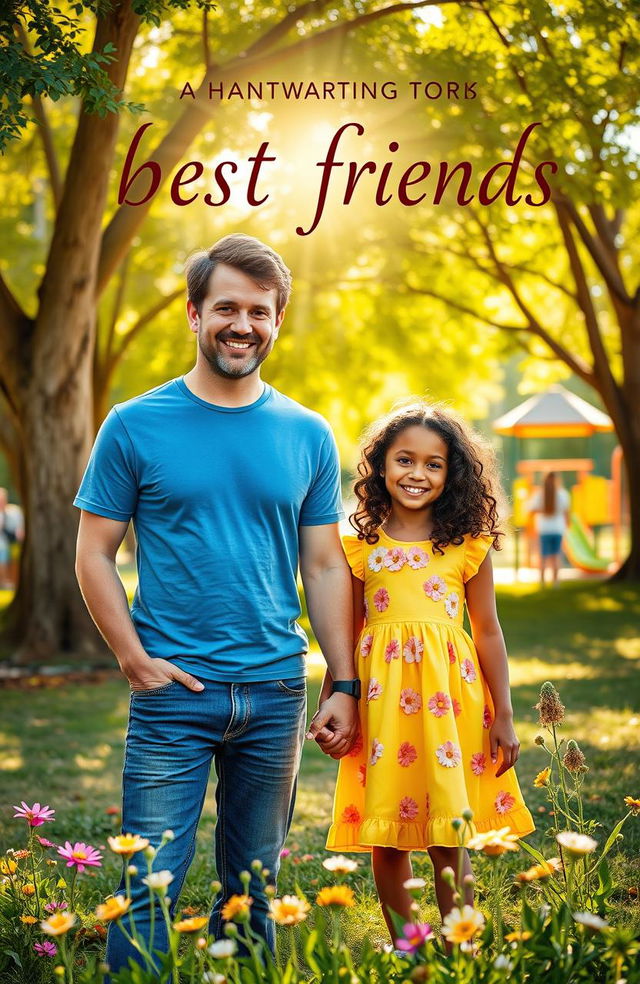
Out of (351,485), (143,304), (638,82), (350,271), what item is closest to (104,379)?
(143,304)

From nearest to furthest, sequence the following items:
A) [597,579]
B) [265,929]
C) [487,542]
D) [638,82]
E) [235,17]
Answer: [265,929] < [487,542] < [638,82] < [235,17] < [597,579]

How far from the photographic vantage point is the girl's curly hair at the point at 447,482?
3.32 metres

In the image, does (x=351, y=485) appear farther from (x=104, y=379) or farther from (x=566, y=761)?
(x=104, y=379)

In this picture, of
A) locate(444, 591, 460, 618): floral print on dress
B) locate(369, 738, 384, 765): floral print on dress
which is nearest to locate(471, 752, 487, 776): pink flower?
locate(369, 738, 384, 765): floral print on dress

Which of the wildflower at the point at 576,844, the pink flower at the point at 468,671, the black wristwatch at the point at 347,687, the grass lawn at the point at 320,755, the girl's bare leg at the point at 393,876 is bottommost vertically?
the grass lawn at the point at 320,755

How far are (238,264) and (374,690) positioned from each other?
4.05 feet

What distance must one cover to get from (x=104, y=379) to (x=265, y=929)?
428 inches

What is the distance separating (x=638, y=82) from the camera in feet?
30.9

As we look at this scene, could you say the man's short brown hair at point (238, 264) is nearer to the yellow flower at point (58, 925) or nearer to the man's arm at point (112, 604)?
the man's arm at point (112, 604)

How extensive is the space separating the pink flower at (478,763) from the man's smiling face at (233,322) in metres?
1.28

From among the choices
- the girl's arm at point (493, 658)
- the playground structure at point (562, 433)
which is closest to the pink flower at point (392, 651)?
the girl's arm at point (493, 658)

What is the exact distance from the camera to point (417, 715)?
10.3ft

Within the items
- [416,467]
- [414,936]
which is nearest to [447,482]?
[416,467]

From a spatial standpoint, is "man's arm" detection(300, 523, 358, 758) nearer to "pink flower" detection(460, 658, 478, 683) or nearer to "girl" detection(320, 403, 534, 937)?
"girl" detection(320, 403, 534, 937)
